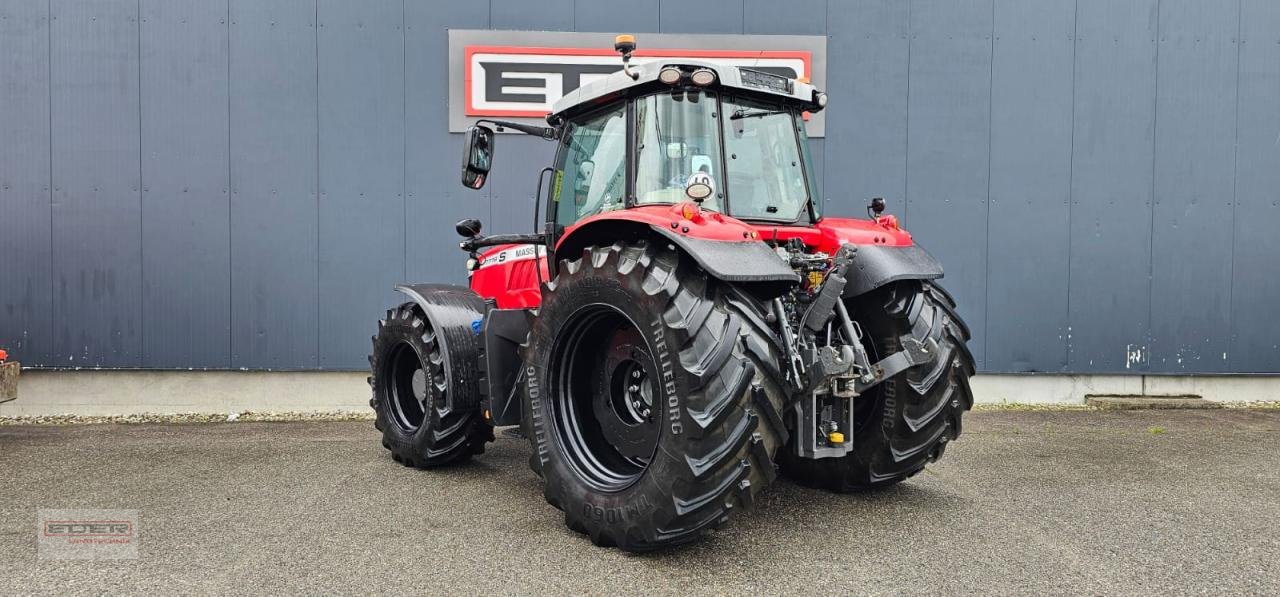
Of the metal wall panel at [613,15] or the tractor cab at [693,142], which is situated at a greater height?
the metal wall panel at [613,15]

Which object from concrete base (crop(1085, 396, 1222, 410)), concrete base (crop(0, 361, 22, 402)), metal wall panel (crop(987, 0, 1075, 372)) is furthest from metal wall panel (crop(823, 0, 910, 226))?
concrete base (crop(0, 361, 22, 402))

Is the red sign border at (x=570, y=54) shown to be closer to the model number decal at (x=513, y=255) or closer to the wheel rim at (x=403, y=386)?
the model number decal at (x=513, y=255)

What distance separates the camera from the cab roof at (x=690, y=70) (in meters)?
3.50

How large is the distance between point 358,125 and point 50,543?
14.7 feet

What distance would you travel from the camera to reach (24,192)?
21.8 ft

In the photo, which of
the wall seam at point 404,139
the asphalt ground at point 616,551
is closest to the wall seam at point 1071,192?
the asphalt ground at point 616,551

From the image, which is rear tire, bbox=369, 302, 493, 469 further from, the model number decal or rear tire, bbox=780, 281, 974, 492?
rear tire, bbox=780, 281, 974, 492

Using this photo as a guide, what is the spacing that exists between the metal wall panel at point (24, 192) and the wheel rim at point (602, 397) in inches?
228

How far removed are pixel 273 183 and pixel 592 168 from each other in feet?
13.9

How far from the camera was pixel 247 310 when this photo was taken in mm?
6797

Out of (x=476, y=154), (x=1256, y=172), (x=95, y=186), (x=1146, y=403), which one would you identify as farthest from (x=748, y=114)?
(x=1256, y=172)

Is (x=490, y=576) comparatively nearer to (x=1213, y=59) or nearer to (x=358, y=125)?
(x=358, y=125)

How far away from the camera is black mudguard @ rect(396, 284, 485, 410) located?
4.45 metres

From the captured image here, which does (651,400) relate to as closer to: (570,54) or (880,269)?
(880,269)
